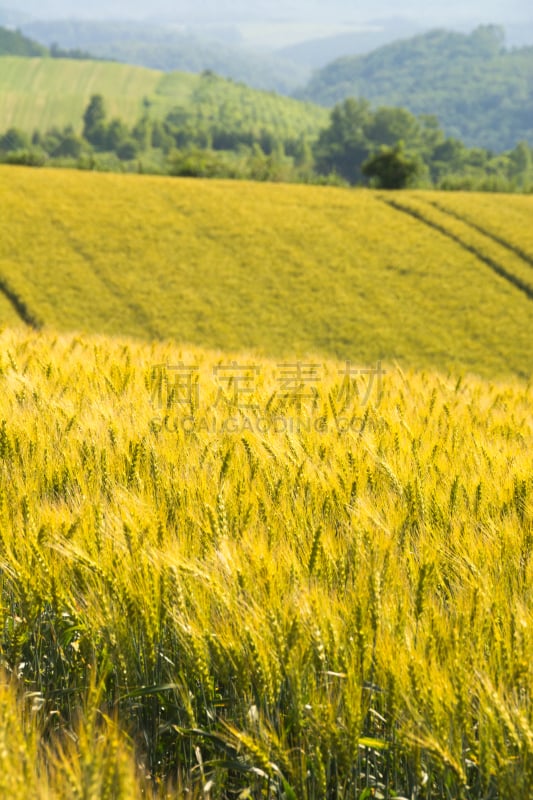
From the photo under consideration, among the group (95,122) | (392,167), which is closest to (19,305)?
(392,167)

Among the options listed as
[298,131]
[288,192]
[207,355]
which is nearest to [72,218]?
[288,192]

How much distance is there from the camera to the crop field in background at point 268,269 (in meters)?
27.8

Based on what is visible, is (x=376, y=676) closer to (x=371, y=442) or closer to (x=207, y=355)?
(x=371, y=442)

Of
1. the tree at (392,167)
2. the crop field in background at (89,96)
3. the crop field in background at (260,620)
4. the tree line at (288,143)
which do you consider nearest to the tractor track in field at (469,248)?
the tree at (392,167)

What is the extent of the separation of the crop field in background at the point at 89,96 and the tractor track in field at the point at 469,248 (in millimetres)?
116320

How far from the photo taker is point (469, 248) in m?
35.6

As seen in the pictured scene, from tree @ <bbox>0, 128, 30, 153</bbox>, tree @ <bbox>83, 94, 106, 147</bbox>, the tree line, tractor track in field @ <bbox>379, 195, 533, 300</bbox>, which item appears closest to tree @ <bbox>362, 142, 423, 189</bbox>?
tractor track in field @ <bbox>379, 195, 533, 300</bbox>

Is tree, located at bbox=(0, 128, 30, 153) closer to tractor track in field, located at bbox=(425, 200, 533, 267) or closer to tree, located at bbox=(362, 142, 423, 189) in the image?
tree, located at bbox=(362, 142, 423, 189)

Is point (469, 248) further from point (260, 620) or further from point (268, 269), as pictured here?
point (260, 620)

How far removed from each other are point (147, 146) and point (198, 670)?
461 feet

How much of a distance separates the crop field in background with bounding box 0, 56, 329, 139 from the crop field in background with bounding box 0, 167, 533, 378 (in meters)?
117

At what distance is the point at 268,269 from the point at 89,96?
489 ft

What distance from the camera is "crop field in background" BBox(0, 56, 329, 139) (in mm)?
145500

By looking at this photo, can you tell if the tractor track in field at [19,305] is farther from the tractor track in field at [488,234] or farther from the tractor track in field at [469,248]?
the tractor track in field at [488,234]
